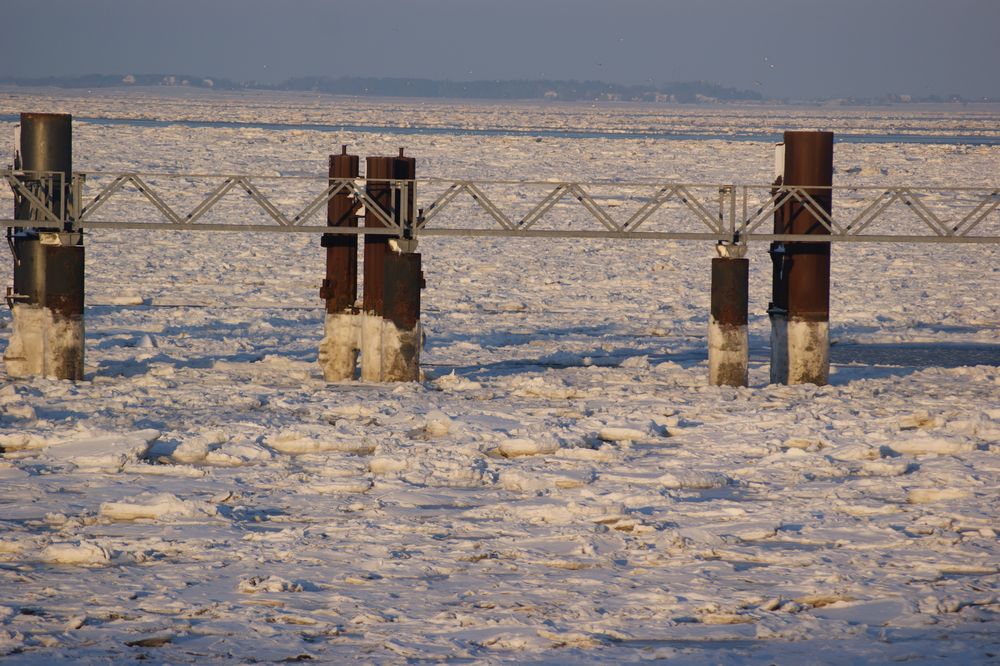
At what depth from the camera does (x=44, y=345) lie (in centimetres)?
1798

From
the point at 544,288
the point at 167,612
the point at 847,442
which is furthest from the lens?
the point at 544,288

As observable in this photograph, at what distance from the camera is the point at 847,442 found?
48.3 feet

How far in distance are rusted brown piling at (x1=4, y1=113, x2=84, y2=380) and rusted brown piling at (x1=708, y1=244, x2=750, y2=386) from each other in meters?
8.11

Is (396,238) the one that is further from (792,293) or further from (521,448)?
(521,448)

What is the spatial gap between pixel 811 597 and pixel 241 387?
30.6 feet

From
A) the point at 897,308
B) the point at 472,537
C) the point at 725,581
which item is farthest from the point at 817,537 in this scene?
the point at 897,308

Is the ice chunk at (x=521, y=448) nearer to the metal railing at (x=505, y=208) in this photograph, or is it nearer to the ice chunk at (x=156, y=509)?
the ice chunk at (x=156, y=509)

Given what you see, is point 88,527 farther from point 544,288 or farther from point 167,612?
point 544,288

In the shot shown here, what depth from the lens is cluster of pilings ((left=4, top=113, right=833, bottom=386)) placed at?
1803 cm

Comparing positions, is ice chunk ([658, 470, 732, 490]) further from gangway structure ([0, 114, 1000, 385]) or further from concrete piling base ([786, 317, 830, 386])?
concrete piling base ([786, 317, 830, 386])

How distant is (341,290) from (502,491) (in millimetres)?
7117

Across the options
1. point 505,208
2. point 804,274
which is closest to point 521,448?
point 804,274

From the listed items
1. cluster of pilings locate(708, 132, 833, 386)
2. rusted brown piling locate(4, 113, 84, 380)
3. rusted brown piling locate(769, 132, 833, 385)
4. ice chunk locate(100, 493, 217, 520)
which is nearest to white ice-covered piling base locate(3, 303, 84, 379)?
rusted brown piling locate(4, 113, 84, 380)

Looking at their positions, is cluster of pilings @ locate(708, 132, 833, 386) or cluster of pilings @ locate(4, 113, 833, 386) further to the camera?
cluster of pilings @ locate(708, 132, 833, 386)
